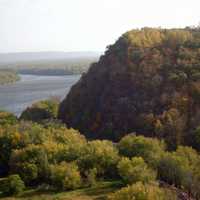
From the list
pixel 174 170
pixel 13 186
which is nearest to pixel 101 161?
pixel 174 170

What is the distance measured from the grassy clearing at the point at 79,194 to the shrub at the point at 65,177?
0.47 metres

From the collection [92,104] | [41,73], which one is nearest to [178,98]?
[92,104]

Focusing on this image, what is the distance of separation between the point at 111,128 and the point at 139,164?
1613cm

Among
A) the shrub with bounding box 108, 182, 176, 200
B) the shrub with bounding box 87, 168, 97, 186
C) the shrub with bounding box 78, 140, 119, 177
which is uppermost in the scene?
the shrub with bounding box 108, 182, 176, 200

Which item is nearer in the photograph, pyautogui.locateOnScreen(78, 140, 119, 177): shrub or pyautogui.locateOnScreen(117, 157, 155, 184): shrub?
pyautogui.locateOnScreen(117, 157, 155, 184): shrub

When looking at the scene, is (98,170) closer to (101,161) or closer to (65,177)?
(101,161)

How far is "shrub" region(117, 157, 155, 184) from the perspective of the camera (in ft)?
69.2

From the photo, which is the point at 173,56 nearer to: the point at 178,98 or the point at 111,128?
the point at 178,98

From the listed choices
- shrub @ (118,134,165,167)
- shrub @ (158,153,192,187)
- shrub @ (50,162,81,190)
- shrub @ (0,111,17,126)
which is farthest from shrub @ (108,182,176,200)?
shrub @ (0,111,17,126)

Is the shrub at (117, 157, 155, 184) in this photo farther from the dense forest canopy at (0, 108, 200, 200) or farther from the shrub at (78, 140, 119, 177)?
the shrub at (78, 140, 119, 177)

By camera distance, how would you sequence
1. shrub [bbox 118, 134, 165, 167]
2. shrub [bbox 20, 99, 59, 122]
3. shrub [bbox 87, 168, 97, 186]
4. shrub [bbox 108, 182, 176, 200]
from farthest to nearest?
shrub [bbox 20, 99, 59, 122] < shrub [bbox 118, 134, 165, 167] < shrub [bbox 87, 168, 97, 186] < shrub [bbox 108, 182, 176, 200]

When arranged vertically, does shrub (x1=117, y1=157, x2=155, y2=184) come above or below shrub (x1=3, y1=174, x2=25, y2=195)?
above

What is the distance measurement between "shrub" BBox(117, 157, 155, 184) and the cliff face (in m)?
10.9

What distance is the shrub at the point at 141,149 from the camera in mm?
24297
